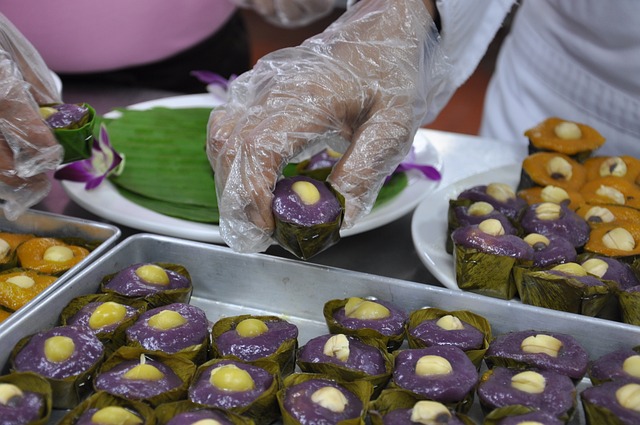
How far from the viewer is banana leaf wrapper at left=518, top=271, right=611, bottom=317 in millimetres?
1256

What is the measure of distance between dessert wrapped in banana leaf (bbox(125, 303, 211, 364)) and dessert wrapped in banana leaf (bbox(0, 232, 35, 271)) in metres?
0.31

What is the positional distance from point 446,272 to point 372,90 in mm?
360

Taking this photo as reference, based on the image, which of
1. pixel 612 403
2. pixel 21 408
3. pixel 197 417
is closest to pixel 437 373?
pixel 612 403

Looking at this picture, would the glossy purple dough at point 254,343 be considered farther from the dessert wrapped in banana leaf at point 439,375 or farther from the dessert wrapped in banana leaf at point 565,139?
the dessert wrapped in banana leaf at point 565,139

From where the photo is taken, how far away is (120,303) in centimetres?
127

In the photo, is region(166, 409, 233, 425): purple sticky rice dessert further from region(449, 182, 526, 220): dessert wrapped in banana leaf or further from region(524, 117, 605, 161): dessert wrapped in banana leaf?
region(524, 117, 605, 161): dessert wrapped in banana leaf

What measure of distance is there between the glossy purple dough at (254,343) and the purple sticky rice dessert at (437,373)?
18cm

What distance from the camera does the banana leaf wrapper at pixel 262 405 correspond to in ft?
3.47

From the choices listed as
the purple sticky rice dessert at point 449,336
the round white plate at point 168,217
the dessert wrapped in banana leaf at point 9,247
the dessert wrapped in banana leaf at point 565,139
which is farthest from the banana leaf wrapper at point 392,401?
the dessert wrapped in banana leaf at point 565,139

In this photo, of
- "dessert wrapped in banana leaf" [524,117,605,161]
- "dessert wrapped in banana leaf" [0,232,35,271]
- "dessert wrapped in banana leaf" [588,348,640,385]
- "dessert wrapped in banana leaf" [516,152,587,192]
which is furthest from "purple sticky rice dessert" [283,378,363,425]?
"dessert wrapped in banana leaf" [524,117,605,161]

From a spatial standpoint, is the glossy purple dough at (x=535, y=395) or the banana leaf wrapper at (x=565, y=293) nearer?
the glossy purple dough at (x=535, y=395)

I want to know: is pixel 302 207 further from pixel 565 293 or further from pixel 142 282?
pixel 565 293

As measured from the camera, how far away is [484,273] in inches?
52.9

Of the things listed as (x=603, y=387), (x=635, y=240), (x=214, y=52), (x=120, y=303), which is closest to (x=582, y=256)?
(x=635, y=240)
